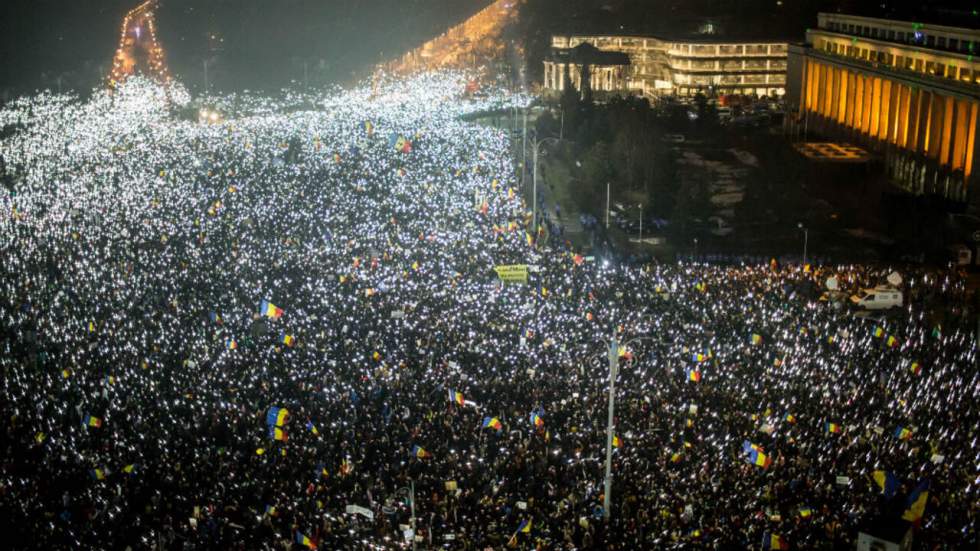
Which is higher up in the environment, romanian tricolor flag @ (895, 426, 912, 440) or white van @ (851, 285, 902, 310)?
romanian tricolor flag @ (895, 426, 912, 440)

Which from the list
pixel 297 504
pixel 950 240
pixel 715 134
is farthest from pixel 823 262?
pixel 715 134

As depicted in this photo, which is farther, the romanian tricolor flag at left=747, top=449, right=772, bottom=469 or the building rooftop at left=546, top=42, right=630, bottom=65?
the building rooftop at left=546, top=42, right=630, bottom=65

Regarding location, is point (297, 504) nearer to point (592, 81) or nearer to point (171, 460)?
point (171, 460)

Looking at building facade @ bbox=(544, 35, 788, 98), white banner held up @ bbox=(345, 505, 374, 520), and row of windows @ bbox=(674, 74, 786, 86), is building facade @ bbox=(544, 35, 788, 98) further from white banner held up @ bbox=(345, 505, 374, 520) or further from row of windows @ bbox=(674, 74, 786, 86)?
white banner held up @ bbox=(345, 505, 374, 520)

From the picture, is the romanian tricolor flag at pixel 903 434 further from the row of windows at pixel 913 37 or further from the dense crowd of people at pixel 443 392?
the row of windows at pixel 913 37

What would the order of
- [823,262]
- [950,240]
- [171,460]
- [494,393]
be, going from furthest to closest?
[950,240]
[823,262]
[494,393]
[171,460]

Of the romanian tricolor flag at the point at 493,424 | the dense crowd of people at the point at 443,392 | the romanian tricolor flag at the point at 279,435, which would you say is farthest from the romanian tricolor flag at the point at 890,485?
the romanian tricolor flag at the point at 279,435

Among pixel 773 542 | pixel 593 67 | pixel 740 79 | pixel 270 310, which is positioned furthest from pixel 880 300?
pixel 593 67

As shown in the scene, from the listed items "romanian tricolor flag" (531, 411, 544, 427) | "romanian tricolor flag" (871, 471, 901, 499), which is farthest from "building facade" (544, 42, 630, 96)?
"romanian tricolor flag" (871, 471, 901, 499)
